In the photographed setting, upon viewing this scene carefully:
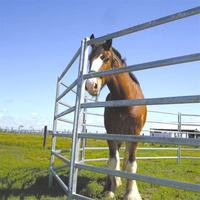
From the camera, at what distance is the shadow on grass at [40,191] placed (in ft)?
10.00

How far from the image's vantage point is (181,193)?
10.0 ft

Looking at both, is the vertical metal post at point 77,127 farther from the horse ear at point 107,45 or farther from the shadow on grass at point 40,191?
the shadow on grass at point 40,191

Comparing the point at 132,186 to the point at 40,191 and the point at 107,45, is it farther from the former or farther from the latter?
the point at 107,45

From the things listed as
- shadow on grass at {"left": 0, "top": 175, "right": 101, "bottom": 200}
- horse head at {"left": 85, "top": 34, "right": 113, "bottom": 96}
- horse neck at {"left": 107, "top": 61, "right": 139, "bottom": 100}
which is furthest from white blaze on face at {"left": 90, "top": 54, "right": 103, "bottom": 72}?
shadow on grass at {"left": 0, "top": 175, "right": 101, "bottom": 200}

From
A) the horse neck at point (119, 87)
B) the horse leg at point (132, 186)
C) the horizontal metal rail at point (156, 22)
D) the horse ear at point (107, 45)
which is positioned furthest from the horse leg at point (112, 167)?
the horizontal metal rail at point (156, 22)

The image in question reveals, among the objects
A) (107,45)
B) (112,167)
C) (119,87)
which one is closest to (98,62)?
(107,45)

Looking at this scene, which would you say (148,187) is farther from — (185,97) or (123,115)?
(185,97)

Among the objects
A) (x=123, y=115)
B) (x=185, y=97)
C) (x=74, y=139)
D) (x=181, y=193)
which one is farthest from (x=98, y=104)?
(x=181, y=193)

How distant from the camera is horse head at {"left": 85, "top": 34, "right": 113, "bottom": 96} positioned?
2229mm

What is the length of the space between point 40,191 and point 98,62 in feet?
7.22

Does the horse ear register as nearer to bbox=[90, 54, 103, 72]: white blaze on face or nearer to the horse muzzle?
bbox=[90, 54, 103, 72]: white blaze on face

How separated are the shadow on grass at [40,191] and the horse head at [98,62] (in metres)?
1.68

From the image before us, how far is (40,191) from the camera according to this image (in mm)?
3361

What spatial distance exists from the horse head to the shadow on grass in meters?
1.68
